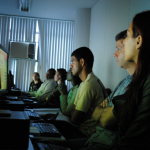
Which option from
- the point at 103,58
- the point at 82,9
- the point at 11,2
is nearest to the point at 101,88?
the point at 103,58

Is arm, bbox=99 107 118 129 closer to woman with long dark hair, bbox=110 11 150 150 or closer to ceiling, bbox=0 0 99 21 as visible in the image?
woman with long dark hair, bbox=110 11 150 150

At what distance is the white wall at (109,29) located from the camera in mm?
3033

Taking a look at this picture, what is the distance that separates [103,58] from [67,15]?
2720 mm

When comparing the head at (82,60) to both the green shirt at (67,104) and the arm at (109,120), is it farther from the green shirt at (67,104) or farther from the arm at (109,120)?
the arm at (109,120)

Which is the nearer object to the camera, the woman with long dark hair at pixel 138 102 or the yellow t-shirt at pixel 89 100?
the woman with long dark hair at pixel 138 102

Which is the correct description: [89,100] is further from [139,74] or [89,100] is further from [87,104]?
[139,74]

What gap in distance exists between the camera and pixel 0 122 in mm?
742

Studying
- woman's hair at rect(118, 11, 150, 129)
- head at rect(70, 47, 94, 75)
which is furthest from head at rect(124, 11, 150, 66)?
head at rect(70, 47, 94, 75)

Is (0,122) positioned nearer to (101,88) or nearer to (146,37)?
(146,37)

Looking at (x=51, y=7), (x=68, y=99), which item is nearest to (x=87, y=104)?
(x=68, y=99)

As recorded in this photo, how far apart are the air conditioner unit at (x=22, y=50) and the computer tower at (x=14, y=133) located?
6.15m

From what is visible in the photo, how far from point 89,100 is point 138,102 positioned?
3.65ft

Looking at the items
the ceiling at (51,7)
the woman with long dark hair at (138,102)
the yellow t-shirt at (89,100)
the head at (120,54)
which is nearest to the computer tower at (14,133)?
the woman with long dark hair at (138,102)

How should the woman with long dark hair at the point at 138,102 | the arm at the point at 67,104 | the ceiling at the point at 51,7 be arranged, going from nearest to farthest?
the woman with long dark hair at the point at 138,102
the arm at the point at 67,104
the ceiling at the point at 51,7
